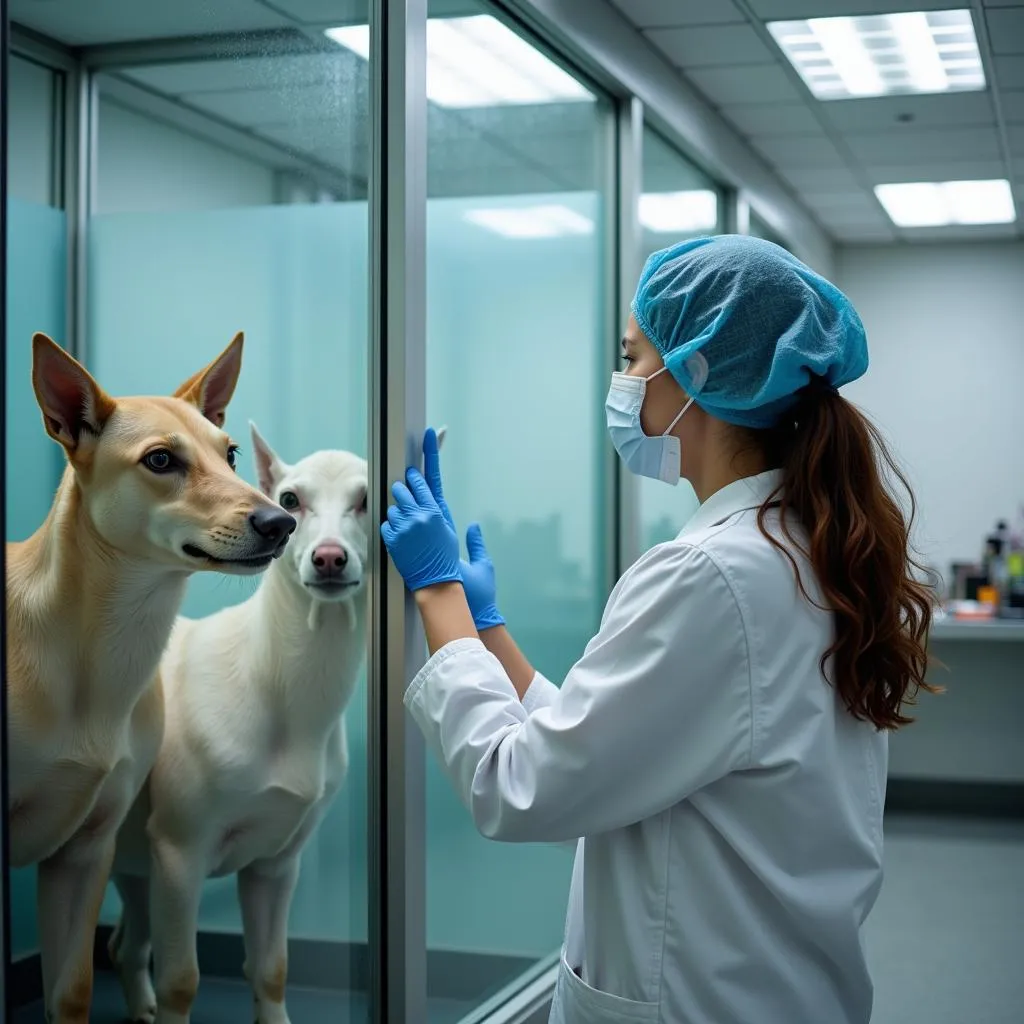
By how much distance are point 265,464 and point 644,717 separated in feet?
2.52

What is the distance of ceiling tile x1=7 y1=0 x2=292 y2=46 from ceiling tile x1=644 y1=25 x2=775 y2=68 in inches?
74.3

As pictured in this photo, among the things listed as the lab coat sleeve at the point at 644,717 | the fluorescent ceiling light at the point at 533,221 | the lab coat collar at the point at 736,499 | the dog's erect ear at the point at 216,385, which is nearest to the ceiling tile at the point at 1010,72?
the fluorescent ceiling light at the point at 533,221

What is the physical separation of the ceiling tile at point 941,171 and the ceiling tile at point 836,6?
1.88 meters

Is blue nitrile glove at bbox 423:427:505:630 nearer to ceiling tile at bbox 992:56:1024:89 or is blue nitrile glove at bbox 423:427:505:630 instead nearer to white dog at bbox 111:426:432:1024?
white dog at bbox 111:426:432:1024

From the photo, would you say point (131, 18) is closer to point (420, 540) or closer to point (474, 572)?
point (420, 540)

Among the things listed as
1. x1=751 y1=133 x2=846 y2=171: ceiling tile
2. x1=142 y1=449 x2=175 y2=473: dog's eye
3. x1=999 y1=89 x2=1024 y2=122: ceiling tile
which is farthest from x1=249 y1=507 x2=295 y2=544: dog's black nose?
x1=751 y1=133 x2=846 y2=171: ceiling tile

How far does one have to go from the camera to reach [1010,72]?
4.00m

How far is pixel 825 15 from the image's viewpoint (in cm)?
349

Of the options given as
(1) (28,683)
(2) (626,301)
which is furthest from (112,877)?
(2) (626,301)

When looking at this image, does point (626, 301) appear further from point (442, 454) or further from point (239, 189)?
point (239, 189)

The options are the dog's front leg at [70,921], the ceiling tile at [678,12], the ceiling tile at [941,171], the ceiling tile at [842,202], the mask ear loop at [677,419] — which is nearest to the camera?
the dog's front leg at [70,921]

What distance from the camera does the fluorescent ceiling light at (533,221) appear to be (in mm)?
2843

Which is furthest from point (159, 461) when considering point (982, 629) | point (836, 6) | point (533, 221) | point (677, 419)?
point (982, 629)

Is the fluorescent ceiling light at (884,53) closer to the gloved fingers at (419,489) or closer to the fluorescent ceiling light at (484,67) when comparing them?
the fluorescent ceiling light at (484,67)
